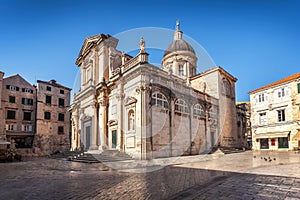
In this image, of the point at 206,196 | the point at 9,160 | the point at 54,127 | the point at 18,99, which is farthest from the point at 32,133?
the point at 206,196

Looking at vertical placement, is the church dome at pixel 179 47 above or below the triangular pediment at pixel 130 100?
above

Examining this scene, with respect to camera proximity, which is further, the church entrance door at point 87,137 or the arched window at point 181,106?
→ the church entrance door at point 87,137

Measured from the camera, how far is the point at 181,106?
73.6 feet

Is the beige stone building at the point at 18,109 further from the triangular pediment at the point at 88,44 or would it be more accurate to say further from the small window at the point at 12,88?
the triangular pediment at the point at 88,44

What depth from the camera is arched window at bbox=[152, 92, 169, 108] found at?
1882 centimetres

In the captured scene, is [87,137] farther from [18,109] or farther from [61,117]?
[18,109]

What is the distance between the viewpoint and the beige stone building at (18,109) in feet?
112

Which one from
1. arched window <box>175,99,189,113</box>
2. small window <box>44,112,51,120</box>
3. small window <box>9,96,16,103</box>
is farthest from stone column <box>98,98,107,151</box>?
small window <box>9,96,16,103</box>

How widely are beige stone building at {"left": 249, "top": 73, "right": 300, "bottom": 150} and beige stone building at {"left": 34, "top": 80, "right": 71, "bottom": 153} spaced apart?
3434cm

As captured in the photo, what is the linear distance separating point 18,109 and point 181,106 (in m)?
30.1

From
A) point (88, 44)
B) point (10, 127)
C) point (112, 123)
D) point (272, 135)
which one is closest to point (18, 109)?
point (10, 127)

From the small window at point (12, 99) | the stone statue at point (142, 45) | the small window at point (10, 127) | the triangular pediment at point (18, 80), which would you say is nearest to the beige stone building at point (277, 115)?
the stone statue at point (142, 45)

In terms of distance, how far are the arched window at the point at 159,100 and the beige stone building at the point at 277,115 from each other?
18.0 meters

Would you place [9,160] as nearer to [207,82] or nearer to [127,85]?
[127,85]
